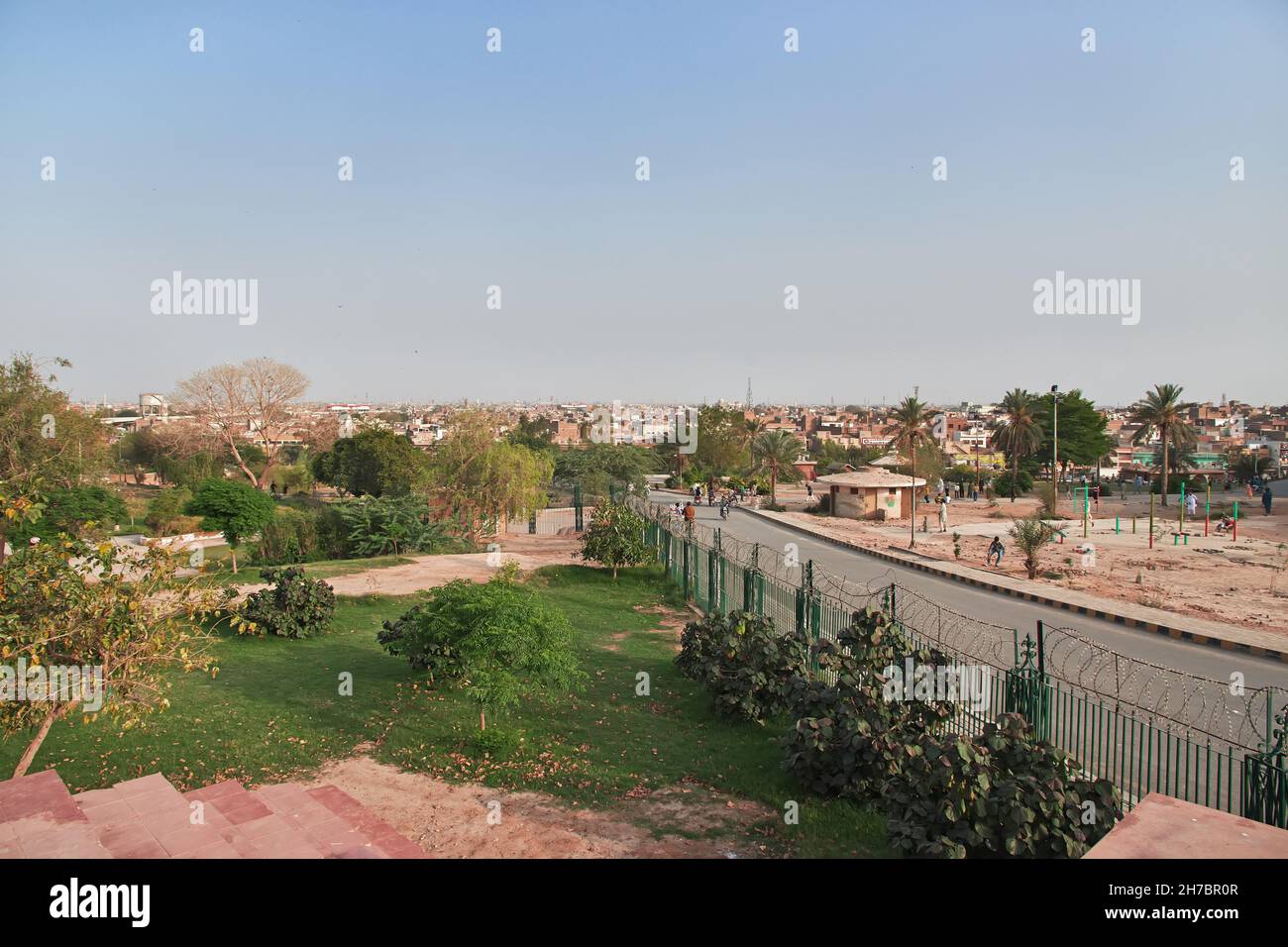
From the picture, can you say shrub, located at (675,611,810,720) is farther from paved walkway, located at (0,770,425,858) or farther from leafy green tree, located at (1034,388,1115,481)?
leafy green tree, located at (1034,388,1115,481)

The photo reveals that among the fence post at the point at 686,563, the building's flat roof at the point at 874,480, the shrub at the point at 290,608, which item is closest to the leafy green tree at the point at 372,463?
the building's flat roof at the point at 874,480

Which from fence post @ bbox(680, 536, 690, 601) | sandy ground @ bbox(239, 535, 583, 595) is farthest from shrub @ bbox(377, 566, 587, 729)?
fence post @ bbox(680, 536, 690, 601)

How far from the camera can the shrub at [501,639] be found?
8.75 m

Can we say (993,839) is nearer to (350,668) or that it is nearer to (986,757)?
(986,757)

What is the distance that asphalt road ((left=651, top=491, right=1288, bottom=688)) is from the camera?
1351 cm

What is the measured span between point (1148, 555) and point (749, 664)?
24.8 m

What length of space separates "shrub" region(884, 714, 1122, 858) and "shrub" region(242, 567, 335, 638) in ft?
37.4

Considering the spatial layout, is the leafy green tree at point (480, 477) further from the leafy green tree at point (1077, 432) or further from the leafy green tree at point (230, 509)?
the leafy green tree at point (1077, 432)

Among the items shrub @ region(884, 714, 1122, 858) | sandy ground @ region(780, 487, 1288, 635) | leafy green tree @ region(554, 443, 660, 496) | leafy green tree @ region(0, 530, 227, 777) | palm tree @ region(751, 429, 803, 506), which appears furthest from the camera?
palm tree @ region(751, 429, 803, 506)

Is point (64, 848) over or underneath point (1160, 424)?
underneath
